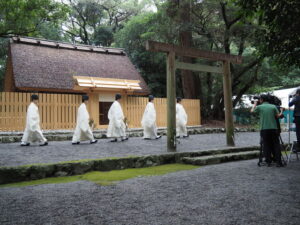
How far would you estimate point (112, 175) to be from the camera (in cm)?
495

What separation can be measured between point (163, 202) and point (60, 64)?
13.8 m

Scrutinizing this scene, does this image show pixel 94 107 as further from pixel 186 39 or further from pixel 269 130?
pixel 269 130

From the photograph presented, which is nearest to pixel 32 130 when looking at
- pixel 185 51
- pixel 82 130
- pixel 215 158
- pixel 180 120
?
pixel 82 130

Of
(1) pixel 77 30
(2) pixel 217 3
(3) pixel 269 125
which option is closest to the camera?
(3) pixel 269 125

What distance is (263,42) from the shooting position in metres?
4.95

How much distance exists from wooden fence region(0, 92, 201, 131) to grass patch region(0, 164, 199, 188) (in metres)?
7.55

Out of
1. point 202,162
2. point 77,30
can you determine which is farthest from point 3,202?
point 77,30

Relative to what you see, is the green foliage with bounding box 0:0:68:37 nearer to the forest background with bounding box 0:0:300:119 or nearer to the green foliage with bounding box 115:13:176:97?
the forest background with bounding box 0:0:300:119

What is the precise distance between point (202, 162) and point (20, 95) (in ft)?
28.9

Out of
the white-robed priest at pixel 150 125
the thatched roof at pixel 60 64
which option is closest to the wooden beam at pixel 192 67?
the white-robed priest at pixel 150 125

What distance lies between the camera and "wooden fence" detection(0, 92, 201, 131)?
36.3 feet

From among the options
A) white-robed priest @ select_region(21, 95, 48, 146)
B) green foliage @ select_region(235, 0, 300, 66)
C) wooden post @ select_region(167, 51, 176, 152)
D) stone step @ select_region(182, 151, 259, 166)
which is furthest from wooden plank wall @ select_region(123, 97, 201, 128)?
green foliage @ select_region(235, 0, 300, 66)

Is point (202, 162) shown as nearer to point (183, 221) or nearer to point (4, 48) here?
point (183, 221)

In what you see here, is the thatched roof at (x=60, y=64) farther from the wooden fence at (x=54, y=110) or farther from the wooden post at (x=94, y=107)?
the wooden fence at (x=54, y=110)
